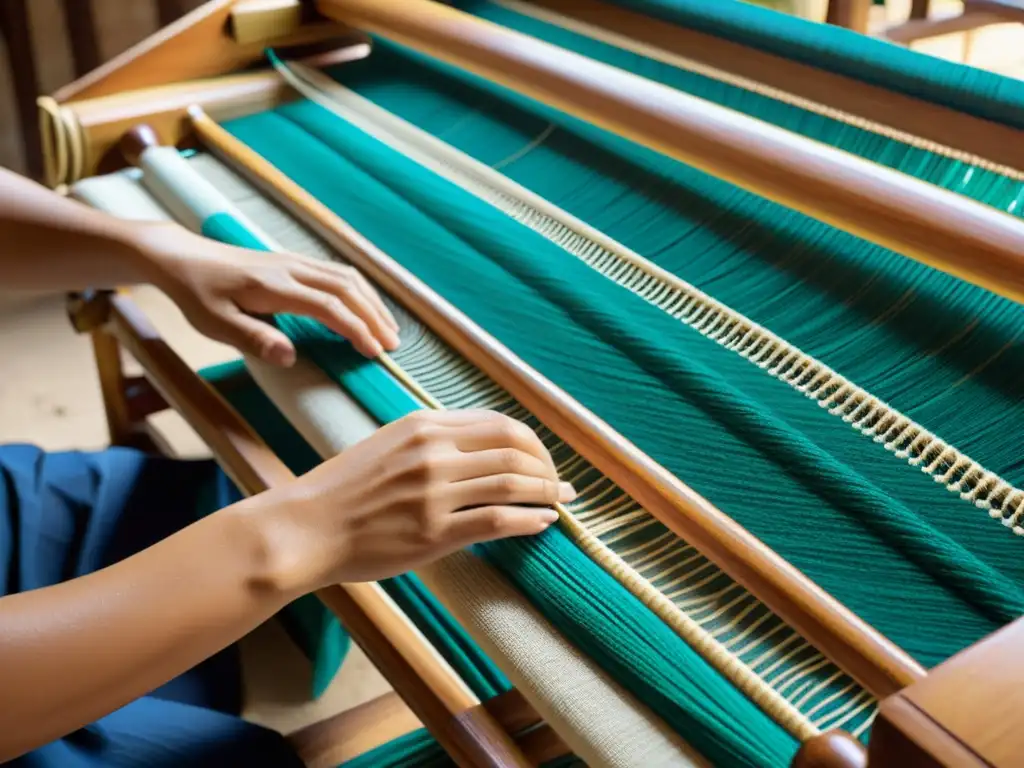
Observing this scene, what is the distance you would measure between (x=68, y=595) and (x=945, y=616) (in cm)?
49

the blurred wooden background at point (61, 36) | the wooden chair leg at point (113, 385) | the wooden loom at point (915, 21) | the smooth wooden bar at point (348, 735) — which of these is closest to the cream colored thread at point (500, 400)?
the smooth wooden bar at point (348, 735)

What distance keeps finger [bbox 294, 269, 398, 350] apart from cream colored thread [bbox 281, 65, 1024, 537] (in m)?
0.19

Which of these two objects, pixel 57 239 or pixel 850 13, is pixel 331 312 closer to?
pixel 57 239

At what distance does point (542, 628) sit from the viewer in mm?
583

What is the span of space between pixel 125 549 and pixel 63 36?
185 cm

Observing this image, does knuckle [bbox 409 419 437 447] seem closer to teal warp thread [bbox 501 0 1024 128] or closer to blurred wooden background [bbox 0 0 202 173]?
teal warp thread [bbox 501 0 1024 128]

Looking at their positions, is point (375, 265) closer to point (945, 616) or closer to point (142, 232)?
point (142, 232)

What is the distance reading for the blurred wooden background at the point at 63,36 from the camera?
96.3 inches

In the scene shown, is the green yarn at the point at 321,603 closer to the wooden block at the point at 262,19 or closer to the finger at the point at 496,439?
the finger at the point at 496,439

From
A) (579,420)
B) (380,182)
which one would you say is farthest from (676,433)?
(380,182)

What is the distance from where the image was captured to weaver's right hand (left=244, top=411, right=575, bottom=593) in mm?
624

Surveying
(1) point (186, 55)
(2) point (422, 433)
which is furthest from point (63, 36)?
(2) point (422, 433)

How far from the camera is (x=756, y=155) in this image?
2.47ft

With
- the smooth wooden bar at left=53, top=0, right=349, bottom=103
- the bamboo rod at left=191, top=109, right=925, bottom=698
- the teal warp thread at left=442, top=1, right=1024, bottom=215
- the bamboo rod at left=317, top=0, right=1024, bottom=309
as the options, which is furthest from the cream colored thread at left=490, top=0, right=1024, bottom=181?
the bamboo rod at left=191, top=109, right=925, bottom=698
